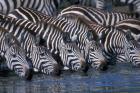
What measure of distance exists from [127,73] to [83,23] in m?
3.13

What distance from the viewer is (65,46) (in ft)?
81.0

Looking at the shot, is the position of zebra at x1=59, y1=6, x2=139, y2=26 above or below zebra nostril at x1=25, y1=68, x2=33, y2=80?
above

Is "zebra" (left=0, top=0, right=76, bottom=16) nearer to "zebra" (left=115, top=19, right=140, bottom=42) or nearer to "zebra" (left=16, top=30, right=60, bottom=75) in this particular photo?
"zebra" (left=115, top=19, right=140, bottom=42)

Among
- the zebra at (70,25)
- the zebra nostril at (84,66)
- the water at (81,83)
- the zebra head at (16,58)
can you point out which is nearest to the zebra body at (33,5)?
the zebra at (70,25)

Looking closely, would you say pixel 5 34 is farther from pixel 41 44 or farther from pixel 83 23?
pixel 83 23

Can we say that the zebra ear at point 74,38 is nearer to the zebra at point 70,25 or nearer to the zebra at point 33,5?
the zebra at point 70,25

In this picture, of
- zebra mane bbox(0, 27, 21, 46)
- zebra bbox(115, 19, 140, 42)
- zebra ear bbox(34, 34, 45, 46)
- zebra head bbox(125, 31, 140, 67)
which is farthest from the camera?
zebra bbox(115, 19, 140, 42)

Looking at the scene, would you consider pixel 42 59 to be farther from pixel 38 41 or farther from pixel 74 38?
pixel 74 38

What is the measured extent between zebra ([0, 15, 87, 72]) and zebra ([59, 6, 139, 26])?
2441 mm

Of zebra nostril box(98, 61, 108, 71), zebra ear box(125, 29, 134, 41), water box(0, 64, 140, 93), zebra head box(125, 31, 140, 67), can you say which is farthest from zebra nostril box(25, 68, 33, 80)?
zebra ear box(125, 29, 134, 41)

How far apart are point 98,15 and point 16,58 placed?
5.59 metres

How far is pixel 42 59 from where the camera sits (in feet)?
77.9

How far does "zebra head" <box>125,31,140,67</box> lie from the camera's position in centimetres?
2486

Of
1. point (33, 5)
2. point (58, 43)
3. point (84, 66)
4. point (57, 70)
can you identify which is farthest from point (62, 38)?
point (33, 5)
